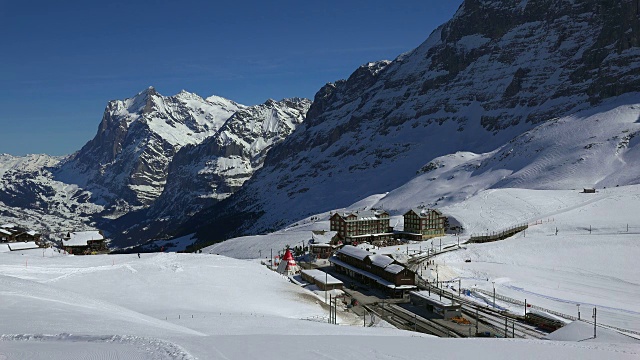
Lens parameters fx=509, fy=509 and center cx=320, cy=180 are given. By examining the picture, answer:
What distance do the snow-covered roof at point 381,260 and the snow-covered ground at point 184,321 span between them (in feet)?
42.1

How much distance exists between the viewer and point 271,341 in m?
27.2

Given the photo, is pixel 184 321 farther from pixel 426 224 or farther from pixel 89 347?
pixel 426 224

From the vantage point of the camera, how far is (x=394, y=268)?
208 ft

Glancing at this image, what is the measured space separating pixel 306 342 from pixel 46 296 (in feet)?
73.1

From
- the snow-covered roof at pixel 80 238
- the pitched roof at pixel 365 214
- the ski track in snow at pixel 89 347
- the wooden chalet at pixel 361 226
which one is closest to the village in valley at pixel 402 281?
the pitched roof at pixel 365 214

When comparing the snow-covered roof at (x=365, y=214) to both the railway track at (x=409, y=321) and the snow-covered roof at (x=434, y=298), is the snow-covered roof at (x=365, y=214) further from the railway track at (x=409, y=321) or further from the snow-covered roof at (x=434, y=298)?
the railway track at (x=409, y=321)

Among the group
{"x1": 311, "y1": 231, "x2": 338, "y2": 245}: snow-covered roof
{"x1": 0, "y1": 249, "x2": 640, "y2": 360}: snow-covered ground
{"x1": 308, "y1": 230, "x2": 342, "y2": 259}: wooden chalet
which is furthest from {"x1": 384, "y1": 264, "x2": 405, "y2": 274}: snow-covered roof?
{"x1": 311, "y1": 231, "x2": 338, "y2": 245}: snow-covered roof

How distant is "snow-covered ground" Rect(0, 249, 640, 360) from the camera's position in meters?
23.2

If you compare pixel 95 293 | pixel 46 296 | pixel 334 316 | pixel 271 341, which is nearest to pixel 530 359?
pixel 271 341

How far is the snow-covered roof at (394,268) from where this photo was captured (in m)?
62.3

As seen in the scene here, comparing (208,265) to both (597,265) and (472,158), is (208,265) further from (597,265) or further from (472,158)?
(472,158)

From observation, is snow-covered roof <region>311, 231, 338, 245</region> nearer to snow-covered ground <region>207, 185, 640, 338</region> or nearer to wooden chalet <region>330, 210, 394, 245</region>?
wooden chalet <region>330, 210, 394, 245</region>

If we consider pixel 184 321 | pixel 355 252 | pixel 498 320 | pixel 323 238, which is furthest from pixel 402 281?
pixel 323 238

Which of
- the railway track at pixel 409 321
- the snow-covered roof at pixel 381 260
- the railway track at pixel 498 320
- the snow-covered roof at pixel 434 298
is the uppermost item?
the snow-covered roof at pixel 381 260
